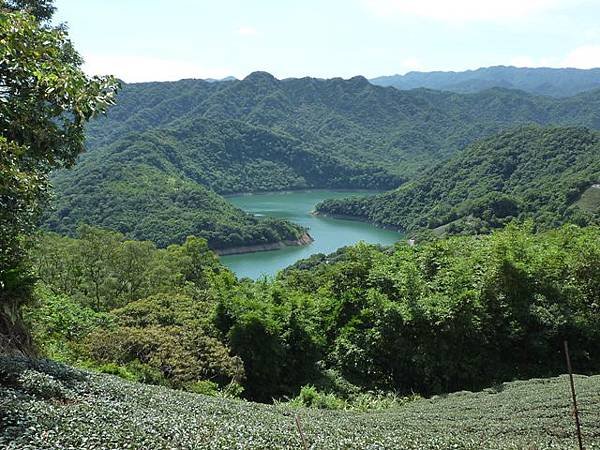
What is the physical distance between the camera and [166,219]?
272ft

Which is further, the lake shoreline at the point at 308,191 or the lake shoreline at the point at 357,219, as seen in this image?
the lake shoreline at the point at 308,191

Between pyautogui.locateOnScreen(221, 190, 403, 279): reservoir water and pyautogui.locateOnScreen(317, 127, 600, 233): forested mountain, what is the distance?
547cm

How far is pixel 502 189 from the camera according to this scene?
97500mm

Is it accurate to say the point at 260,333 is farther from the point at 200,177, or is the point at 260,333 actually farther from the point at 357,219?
the point at 200,177

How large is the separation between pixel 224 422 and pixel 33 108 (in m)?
4.85

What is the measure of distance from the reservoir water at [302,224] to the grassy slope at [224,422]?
29460 millimetres

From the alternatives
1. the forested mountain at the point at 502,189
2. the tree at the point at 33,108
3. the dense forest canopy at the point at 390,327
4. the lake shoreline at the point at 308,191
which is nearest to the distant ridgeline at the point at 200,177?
the lake shoreline at the point at 308,191

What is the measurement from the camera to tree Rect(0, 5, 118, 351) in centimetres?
533

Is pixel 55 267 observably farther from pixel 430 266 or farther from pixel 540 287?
pixel 540 287

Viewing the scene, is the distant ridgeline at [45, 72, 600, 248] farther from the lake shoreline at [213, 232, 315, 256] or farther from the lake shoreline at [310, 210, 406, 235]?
the lake shoreline at [310, 210, 406, 235]

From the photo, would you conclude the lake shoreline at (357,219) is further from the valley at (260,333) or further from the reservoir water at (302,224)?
the valley at (260,333)

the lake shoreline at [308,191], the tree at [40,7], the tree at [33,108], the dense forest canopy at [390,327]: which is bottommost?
the lake shoreline at [308,191]

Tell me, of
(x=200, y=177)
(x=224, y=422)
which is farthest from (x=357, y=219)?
(x=224, y=422)

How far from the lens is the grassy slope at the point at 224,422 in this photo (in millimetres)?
5906
